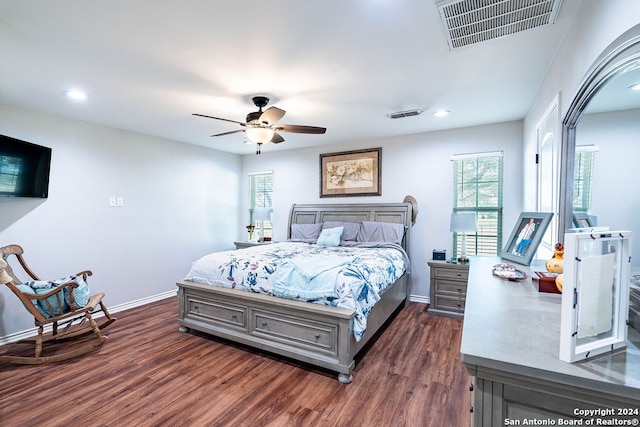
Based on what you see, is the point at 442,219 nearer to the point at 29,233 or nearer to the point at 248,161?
the point at 248,161

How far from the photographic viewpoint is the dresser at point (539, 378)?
0.73 metres

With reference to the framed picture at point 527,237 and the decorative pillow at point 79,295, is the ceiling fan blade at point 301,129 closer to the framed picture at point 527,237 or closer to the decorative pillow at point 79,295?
the framed picture at point 527,237

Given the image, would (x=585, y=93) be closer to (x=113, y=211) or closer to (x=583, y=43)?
(x=583, y=43)

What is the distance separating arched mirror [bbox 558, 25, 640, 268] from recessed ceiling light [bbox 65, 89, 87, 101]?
3.75 metres

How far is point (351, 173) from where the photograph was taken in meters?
4.85

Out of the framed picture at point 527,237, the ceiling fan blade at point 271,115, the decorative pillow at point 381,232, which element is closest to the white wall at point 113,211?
the ceiling fan blade at point 271,115

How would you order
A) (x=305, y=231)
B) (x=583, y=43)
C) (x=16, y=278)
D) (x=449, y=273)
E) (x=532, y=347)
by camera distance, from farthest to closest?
(x=305, y=231)
(x=449, y=273)
(x=16, y=278)
(x=583, y=43)
(x=532, y=347)

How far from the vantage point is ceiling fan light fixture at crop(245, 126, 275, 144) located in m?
2.87

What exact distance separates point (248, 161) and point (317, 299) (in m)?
4.11

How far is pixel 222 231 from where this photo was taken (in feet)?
18.4

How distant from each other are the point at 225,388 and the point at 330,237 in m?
2.42

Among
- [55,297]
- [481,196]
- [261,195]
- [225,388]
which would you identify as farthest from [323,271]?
[261,195]

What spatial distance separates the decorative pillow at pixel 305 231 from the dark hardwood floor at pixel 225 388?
203cm

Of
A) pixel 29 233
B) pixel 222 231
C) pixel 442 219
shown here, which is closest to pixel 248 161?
pixel 222 231
